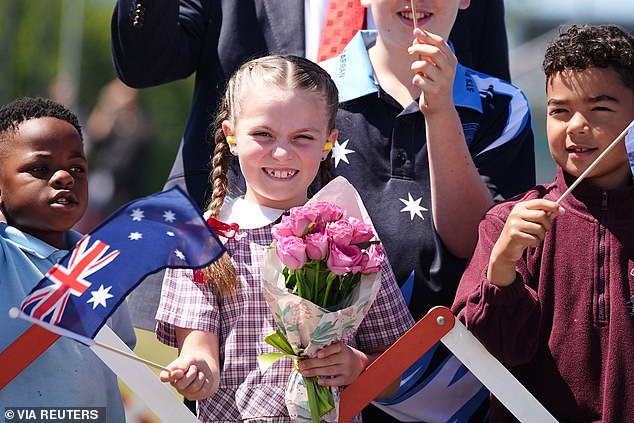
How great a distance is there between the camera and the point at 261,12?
13.1 ft

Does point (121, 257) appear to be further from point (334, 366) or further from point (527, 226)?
point (527, 226)

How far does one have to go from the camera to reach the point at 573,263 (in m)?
3.20

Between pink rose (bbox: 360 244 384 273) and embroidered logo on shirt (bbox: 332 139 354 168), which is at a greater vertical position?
embroidered logo on shirt (bbox: 332 139 354 168)

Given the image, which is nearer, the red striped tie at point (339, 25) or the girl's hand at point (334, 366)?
the girl's hand at point (334, 366)

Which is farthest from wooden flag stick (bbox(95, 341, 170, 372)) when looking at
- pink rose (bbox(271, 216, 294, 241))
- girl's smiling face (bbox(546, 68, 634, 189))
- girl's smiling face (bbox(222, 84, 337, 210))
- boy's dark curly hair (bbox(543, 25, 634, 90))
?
boy's dark curly hair (bbox(543, 25, 634, 90))

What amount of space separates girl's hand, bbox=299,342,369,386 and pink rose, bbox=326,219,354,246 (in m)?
0.29

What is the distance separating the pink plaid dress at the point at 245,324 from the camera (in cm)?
320

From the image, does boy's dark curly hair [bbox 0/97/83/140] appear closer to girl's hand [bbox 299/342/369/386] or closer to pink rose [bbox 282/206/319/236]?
pink rose [bbox 282/206/319/236]

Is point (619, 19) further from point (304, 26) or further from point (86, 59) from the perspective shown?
point (304, 26)

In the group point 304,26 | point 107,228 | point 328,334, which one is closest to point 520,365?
point 328,334

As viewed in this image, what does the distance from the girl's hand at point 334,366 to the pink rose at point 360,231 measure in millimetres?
282

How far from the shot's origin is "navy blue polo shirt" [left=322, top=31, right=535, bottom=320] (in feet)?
11.7

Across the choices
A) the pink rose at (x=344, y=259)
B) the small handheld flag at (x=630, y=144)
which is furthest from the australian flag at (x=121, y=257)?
the small handheld flag at (x=630, y=144)

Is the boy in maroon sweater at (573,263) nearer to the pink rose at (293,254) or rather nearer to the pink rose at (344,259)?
the pink rose at (344,259)
